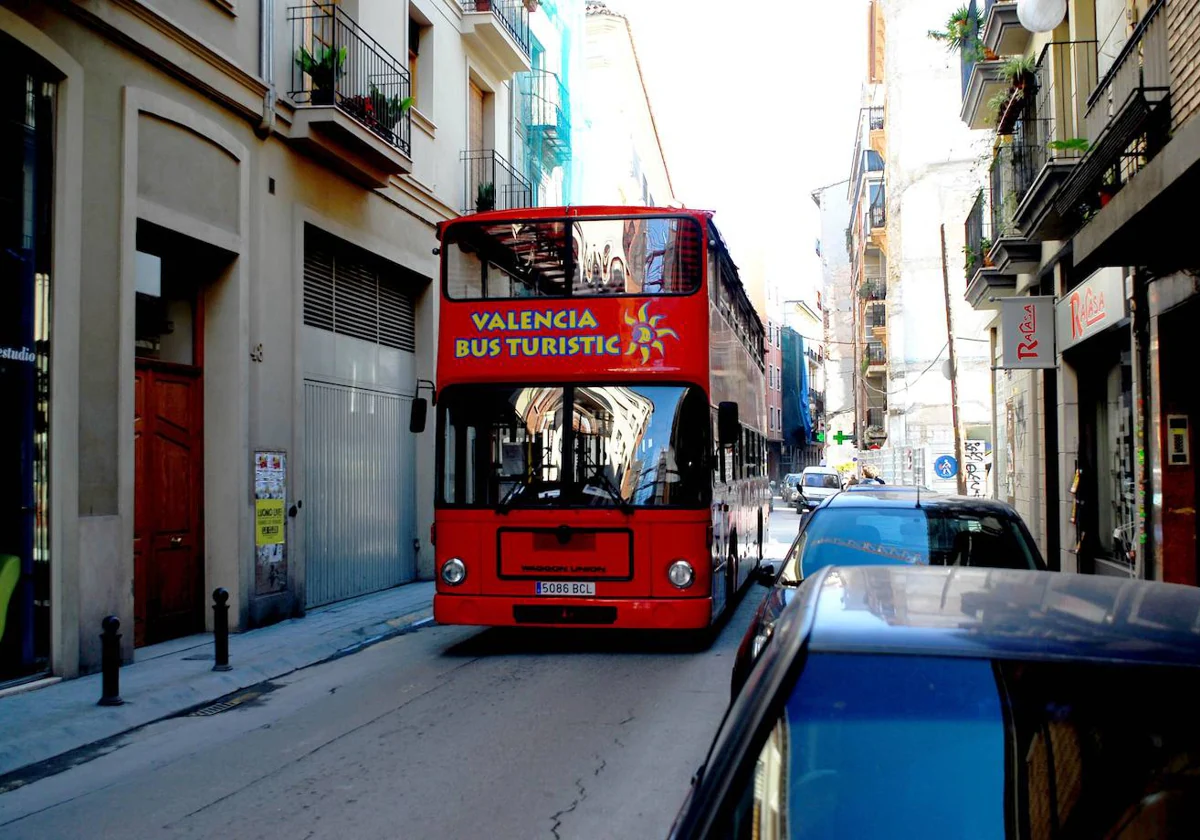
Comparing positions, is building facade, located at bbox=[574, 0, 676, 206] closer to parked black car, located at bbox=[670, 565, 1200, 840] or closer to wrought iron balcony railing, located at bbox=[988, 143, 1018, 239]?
wrought iron balcony railing, located at bbox=[988, 143, 1018, 239]

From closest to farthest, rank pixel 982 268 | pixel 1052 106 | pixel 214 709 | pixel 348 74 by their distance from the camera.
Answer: pixel 214 709 < pixel 348 74 < pixel 1052 106 < pixel 982 268

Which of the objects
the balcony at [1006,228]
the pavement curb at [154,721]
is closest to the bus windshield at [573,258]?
the pavement curb at [154,721]

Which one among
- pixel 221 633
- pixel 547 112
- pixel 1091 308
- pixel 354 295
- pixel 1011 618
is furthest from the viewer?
pixel 547 112

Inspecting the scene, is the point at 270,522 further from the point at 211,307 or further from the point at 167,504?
the point at 211,307

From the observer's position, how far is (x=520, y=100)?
23.4m

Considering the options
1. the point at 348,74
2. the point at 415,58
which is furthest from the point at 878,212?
the point at 348,74

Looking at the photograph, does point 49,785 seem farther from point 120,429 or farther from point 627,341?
point 627,341

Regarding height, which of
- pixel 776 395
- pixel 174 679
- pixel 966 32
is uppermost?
pixel 966 32

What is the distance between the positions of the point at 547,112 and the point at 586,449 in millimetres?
17148

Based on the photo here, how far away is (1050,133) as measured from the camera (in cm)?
1644

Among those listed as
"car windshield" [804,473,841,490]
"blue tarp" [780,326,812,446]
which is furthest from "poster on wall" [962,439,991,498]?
"blue tarp" [780,326,812,446]

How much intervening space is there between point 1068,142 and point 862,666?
45.2ft

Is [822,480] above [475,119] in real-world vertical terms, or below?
below

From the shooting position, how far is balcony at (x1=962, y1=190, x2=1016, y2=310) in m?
20.3
